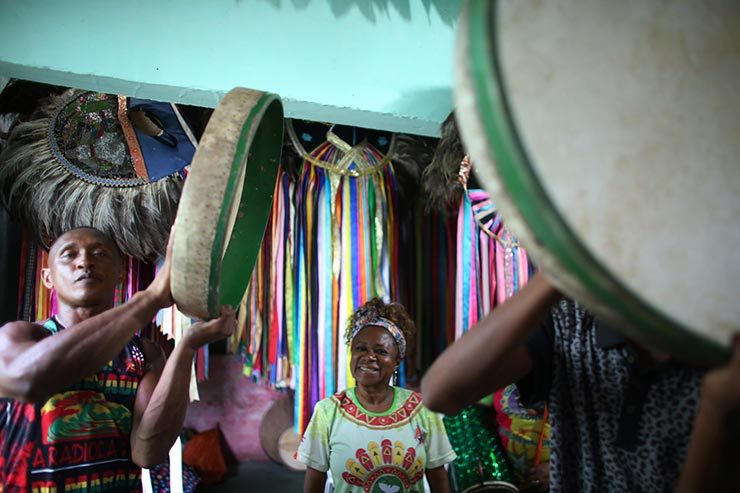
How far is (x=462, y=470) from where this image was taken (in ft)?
8.97

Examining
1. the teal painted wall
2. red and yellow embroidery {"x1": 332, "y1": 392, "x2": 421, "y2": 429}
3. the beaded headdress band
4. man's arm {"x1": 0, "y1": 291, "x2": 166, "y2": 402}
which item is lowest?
red and yellow embroidery {"x1": 332, "y1": 392, "x2": 421, "y2": 429}

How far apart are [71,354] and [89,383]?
0.34m

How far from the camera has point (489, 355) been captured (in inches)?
35.7

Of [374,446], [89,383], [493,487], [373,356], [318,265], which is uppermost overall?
[318,265]

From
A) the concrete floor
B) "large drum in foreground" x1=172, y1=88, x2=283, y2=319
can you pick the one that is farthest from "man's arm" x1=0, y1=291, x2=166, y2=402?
the concrete floor

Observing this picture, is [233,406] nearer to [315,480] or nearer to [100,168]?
[315,480]

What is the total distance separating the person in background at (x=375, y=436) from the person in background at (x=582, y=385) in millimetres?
1192

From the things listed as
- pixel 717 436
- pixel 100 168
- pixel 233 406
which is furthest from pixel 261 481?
pixel 717 436

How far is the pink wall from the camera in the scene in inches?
146

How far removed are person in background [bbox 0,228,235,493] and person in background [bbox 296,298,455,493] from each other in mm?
739

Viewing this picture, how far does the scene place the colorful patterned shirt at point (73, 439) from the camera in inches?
55.7

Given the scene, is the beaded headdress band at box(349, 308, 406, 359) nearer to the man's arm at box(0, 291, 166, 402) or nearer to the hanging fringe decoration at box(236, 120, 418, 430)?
the hanging fringe decoration at box(236, 120, 418, 430)

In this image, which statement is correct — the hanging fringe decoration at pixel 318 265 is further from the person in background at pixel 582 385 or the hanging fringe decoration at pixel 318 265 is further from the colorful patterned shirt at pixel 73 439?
the person in background at pixel 582 385

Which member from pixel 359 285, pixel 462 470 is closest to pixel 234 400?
pixel 359 285
